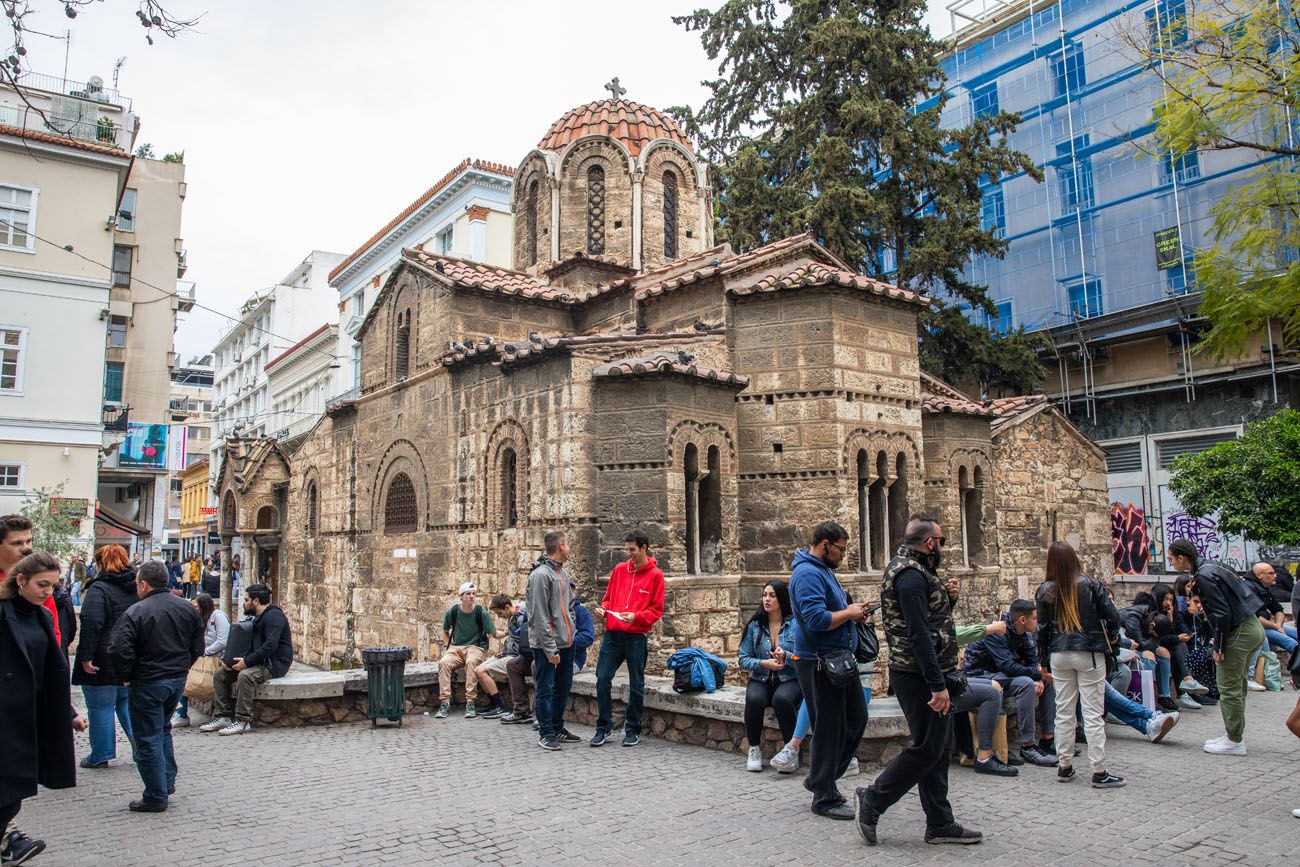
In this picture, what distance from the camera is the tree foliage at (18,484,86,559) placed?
18828 millimetres

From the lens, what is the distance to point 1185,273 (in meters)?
22.4

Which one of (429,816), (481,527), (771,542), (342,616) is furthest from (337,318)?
(429,816)

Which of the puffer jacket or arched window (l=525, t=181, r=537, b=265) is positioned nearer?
the puffer jacket

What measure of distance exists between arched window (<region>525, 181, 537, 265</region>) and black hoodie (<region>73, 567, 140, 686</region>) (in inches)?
440

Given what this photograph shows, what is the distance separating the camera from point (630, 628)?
750 centimetres

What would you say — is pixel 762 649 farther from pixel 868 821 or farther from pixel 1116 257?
pixel 1116 257

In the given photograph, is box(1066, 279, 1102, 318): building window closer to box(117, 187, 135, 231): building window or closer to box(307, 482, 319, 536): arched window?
box(307, 482, 319, 536): arched window

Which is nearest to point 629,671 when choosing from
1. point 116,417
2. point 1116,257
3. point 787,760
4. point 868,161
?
point 787,760

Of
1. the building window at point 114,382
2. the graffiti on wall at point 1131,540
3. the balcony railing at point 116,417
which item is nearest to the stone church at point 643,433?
the graffiti on wall at point 1131,540

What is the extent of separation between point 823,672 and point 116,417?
1138 inches

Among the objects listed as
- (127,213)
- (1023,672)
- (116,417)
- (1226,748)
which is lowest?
(1226,748)

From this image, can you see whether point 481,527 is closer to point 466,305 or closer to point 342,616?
point 466,305

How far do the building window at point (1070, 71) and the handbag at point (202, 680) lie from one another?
25279 mm

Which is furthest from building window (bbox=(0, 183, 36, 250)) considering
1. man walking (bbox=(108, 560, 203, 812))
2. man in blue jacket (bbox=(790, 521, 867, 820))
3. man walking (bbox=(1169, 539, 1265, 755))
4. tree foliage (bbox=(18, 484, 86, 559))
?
man walking (bbox=(1169, 539, 1265, 755))
